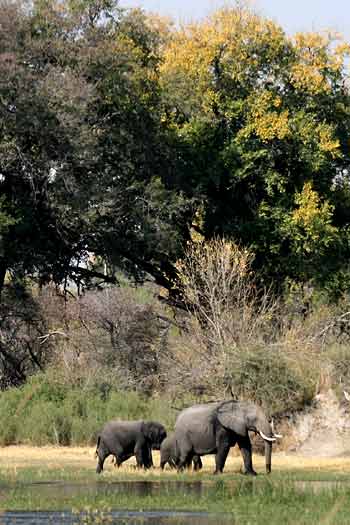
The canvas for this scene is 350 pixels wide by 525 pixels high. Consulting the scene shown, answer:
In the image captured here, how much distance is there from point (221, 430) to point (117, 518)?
931cm

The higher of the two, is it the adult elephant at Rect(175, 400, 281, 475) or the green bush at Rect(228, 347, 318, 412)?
the green bush at Rect(228, 347, 318, 412)

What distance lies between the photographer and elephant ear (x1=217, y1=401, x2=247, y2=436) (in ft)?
82.4

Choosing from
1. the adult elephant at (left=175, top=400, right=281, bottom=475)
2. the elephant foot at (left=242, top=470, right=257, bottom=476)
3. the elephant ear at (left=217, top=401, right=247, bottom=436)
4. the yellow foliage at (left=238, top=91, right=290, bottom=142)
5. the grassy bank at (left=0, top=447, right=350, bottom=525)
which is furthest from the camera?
the yellow foliage at (left=238, top=91, right=290, bottom=142)

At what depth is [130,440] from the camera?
2691 cm

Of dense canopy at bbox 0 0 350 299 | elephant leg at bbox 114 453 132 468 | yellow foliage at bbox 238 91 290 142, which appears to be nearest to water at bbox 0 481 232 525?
elephant leg at bbox 114 453 132 468

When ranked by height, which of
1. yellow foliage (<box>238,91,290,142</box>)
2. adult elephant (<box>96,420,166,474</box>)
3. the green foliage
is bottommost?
adult elephant (<box>96,420,166,474</box>)

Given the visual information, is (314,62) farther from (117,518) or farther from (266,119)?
(117,518)

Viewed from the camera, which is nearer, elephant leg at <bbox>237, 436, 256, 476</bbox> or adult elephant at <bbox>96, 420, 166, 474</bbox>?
elephant leg at <bbox>237, 436, 256, 476</bbox>

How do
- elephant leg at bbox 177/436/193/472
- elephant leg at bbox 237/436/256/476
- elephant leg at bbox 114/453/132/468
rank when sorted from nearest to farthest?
elephant leg at bbox 237/436/256/476
elephant leg at bbox 177/436/193/472
elephant leg at bbox 114/453/132/468

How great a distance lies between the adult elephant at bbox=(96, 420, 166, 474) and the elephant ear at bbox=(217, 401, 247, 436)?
2010 mm

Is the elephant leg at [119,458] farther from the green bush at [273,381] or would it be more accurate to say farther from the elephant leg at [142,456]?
the green bush at [273,381]

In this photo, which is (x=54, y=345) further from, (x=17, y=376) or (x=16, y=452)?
(x=16, y=452)

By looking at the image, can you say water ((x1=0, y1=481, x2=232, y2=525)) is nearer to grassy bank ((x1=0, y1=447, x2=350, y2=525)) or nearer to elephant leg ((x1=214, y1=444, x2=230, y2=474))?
grassy bank ((x1=0, y1=447, x2=350, y2=525))

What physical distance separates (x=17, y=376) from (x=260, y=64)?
17038 millimetres
